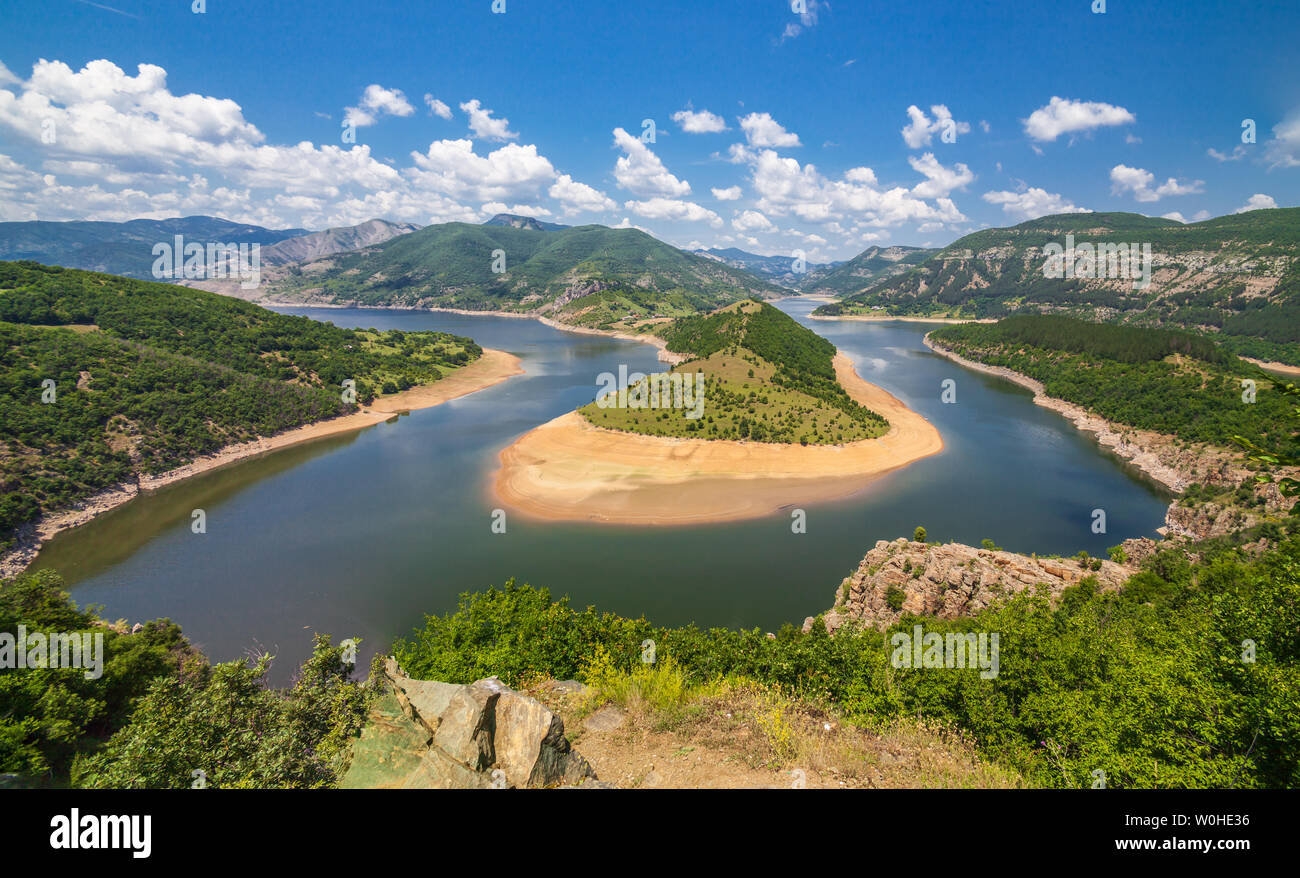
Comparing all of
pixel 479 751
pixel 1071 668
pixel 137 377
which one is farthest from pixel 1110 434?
pixel 137 377

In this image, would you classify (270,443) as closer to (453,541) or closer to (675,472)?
(453,541)

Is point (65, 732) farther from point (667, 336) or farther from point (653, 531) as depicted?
point (667, 336)

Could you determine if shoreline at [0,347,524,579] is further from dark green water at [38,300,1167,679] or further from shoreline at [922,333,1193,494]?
shoreline at [922,333,1193,494]

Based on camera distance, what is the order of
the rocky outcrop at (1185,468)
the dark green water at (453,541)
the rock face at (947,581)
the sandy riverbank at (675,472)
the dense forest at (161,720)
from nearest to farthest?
the dense forest at (161,720)
the rock face at (947,581)
the dark green water at (453,541)
the rocky outcrop at (1185,468)
the sandy riverbank at (675,472)

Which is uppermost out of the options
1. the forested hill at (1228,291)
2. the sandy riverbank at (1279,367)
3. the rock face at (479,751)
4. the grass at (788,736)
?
the forested hill at (1228,291)

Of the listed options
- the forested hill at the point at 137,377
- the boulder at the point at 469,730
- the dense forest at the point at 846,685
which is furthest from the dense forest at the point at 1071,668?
the forested hill at the point at 137,377

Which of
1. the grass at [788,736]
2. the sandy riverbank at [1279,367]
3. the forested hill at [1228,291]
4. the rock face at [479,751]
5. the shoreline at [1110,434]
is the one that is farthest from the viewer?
the forested hill at [1228,291]

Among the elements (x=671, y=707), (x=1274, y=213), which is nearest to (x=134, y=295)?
(x=671, y=707)

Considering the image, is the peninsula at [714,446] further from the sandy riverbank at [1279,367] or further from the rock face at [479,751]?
the sandy riverbank at [1279,367]
